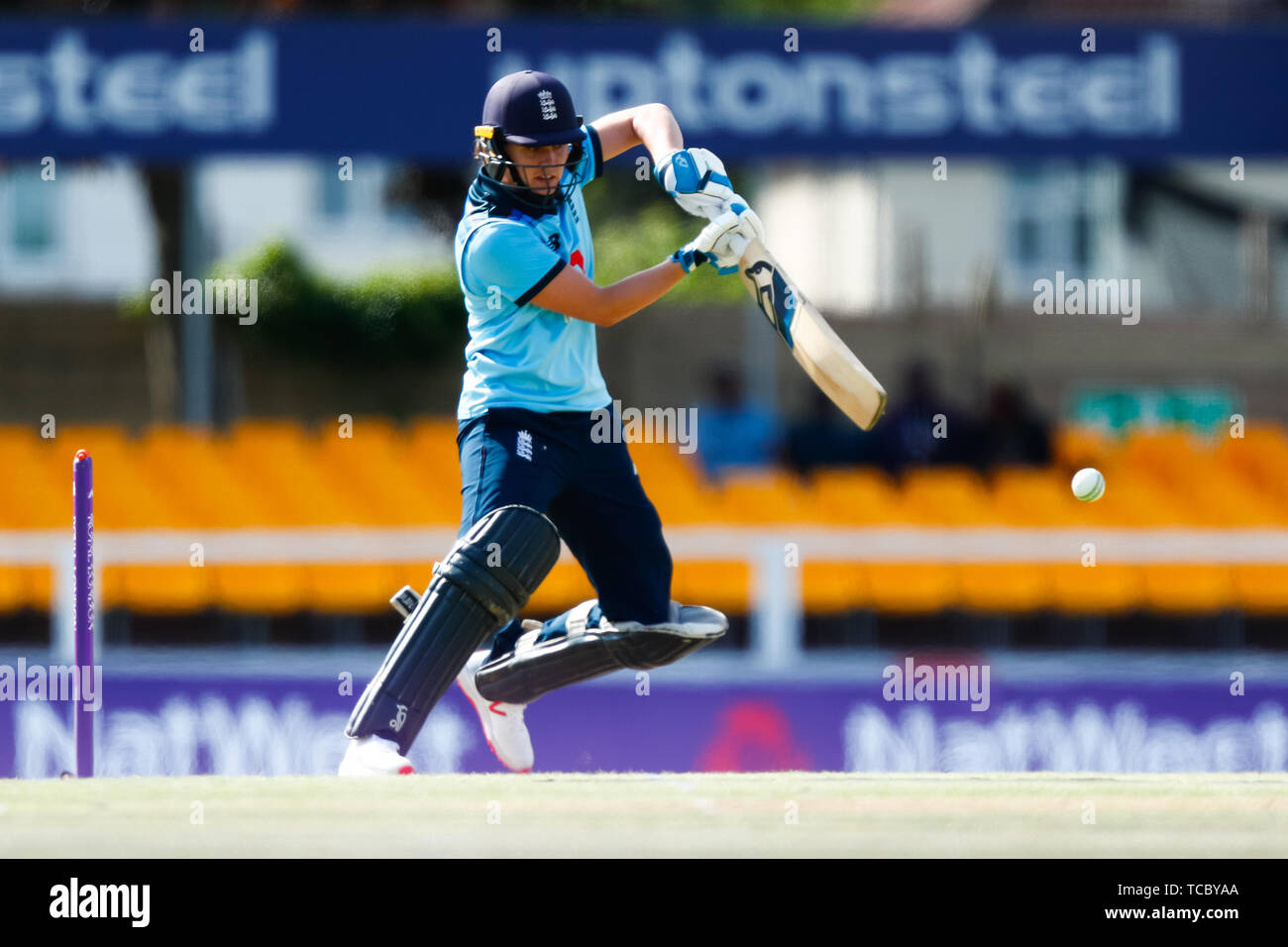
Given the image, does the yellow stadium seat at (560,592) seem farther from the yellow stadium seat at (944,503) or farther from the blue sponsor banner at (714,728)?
the yellow stadium seat at (944,503)

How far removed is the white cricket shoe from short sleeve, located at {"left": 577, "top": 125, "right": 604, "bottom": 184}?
5.22 feet

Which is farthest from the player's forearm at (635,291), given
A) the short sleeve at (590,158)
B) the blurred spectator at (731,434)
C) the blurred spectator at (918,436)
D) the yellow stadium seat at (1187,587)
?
the blurred spectator at (918,436)

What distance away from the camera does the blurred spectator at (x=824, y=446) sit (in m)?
11.0

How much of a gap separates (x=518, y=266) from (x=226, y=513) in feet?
17.9

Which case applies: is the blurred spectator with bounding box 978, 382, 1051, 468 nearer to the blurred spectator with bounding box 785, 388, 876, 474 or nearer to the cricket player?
the blurred spectator with bounding box 785, 388, 876, 474

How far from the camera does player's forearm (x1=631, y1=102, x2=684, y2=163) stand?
466 cm

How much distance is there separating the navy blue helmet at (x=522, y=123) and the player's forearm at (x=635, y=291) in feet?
1.22

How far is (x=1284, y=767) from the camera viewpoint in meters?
7.98

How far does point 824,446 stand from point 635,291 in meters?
6.82

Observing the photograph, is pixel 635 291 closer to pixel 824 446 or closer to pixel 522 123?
pixel 522 123

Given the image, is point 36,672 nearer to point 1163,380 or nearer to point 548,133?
point 548,133

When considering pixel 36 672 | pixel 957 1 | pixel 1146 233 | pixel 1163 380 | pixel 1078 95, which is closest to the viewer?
pixel 36 672

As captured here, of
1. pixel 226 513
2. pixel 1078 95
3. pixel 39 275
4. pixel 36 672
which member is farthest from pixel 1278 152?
pixel 39 275

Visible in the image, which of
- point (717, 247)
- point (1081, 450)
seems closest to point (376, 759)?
point (717, 247)
